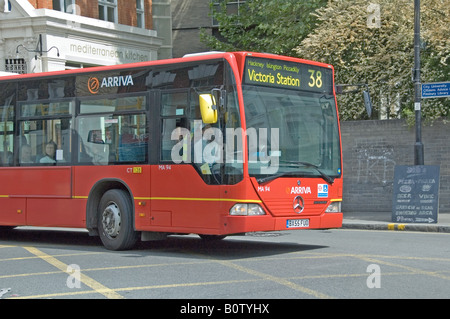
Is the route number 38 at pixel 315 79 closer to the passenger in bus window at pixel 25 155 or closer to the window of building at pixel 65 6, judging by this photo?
the passenger in bus window at pixel 25 155

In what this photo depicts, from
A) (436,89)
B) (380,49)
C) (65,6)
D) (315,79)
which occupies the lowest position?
(315,79)

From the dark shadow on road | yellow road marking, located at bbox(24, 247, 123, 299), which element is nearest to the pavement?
the dark shadow on road

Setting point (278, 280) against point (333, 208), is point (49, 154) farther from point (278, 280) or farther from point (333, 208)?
point (278, 280)

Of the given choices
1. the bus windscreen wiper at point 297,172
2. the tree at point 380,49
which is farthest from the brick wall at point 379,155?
the bus windscreen wiper at point 297,172

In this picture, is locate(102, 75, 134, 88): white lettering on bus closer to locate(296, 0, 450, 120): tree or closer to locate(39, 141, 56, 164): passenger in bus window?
locate(39, 141, 56, 164): passenger in bus window

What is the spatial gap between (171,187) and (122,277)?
285cm

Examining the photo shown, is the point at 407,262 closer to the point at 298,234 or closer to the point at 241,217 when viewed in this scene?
the point at 241,217

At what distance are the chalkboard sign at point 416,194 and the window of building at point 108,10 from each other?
755 inches

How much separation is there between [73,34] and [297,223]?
72.1ft

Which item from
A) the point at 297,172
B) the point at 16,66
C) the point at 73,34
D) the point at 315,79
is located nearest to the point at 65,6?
the point at 73,34

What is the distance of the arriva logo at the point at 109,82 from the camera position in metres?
13.2

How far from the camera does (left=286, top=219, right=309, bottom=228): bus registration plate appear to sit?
39.8 ft

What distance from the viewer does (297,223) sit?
12211 millimetres

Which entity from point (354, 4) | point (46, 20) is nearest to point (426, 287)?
point (354, 4)
